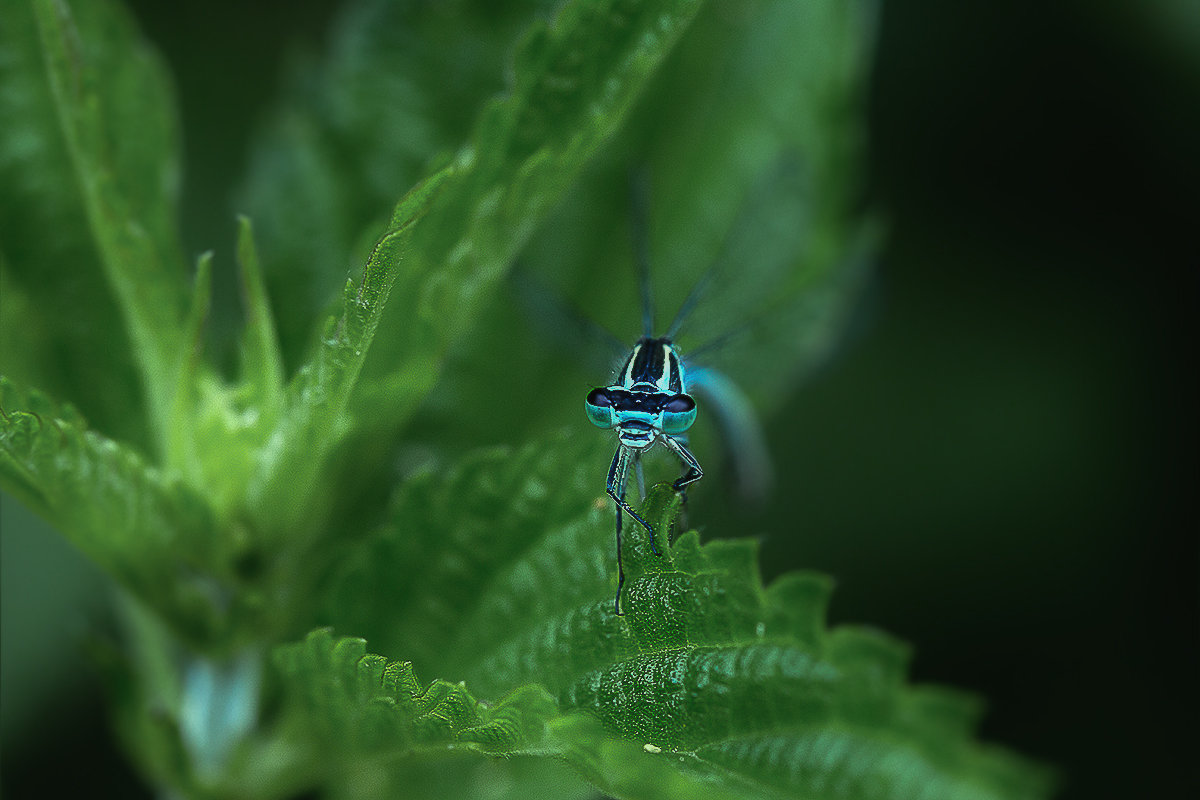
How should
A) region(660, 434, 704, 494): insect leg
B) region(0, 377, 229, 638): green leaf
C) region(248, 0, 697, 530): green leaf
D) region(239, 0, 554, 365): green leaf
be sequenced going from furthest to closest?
region(239, 0, 554, 365): green leaf, region(660, 434, 704, 494): insect leg, region(248, 0, 697, 530): green leaf, region(0, 377, 229, 638): green leaf

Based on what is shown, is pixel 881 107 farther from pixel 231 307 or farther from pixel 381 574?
pixel 381 574

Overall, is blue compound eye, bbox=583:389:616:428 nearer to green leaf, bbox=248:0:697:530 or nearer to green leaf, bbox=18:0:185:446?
green leaf, bbox=248:0:697:530

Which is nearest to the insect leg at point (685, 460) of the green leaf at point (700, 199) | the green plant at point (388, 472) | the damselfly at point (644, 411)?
the damselfly at point (644, 411)

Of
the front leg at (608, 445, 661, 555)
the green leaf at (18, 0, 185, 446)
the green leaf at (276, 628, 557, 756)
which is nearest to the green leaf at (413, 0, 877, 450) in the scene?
the front leg at (608, 445, 661, 555)

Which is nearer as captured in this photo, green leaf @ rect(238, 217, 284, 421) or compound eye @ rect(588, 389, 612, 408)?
green leaf @ rect(238, 217, 284, 421)

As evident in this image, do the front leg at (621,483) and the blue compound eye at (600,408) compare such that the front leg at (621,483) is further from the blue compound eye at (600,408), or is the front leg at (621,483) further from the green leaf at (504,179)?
the green leaf at (504,179)
